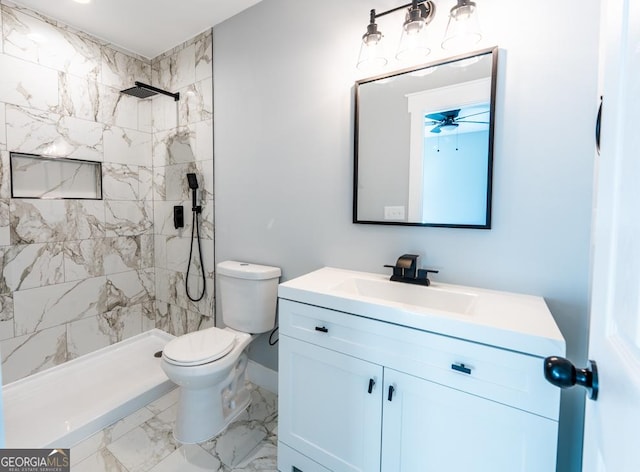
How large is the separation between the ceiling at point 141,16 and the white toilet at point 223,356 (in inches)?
69.0

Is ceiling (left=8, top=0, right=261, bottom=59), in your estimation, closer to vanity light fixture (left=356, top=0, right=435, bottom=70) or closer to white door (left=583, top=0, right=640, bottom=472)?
vanity light fixture (left=356, top=0, right=435, bottom=70)

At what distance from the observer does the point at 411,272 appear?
4.76 ft

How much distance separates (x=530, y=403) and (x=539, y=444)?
12cm

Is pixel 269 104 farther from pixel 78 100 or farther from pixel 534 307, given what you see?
pixel 534 307

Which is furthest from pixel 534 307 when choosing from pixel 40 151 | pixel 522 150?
pixel 40 151

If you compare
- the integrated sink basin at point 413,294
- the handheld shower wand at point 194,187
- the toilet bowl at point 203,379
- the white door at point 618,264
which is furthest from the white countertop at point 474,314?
the handheld shower wand at point 194,187

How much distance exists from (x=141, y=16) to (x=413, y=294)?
2.59 m

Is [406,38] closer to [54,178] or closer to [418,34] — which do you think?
[418,34]

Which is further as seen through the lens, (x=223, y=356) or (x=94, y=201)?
(x=94, y=201)

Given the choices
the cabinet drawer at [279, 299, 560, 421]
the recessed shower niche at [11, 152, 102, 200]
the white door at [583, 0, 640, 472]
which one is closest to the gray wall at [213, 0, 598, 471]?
the cabinet drawer at [279, 299, 560, 421]

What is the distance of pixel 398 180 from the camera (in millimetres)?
1571

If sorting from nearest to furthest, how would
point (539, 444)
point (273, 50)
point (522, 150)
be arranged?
point (539, 444) < point (522, 150) < point (273, 50)

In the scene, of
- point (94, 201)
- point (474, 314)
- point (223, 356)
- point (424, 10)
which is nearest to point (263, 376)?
point (223, 356)

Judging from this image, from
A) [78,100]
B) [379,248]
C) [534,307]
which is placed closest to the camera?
[534,307]
